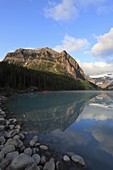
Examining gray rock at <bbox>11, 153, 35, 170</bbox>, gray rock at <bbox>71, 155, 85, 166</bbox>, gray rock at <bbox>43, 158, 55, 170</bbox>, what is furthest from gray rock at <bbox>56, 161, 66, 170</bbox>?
gray rock at <bbox>11, 153, 35, 170</bbox>

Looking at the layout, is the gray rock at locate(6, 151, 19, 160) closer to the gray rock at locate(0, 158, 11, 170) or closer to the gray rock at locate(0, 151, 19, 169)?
the gray rock at locate(0, 151, 19, 169)

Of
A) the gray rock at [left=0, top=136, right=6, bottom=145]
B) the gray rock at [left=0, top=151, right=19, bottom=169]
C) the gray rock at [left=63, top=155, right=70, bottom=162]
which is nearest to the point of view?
the gray rock at [left=0, top=151, right=19, bottom=169]

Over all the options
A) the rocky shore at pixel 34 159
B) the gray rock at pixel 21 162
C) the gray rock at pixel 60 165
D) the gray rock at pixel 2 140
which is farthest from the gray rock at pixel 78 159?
the gray rock at pixel 2 140

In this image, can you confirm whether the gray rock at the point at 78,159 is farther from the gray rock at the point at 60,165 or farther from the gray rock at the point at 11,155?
the gray rock at the point at 11,155

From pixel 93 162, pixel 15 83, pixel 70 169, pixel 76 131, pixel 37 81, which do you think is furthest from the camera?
pixel 37 81

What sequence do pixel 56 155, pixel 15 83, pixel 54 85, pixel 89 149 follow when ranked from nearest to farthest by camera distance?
pixel 56 155 < pixel 89 149 < pixel 15 83 < pixel 54 85

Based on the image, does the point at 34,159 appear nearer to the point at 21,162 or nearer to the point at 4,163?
the point at 21,162

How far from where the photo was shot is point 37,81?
122 metres

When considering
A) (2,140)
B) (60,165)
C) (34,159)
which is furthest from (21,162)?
(2,140)

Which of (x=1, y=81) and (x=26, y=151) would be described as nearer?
(x=26, y=151)

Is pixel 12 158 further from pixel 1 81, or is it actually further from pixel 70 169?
pixel 1 81

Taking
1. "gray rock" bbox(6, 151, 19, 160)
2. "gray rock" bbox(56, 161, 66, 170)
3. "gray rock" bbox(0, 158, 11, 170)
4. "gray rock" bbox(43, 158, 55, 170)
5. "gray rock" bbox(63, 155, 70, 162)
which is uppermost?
"gray rock" bbox(6, 151, 19, 160)

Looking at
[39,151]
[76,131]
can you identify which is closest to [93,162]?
[39,151]

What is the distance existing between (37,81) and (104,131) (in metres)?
109
